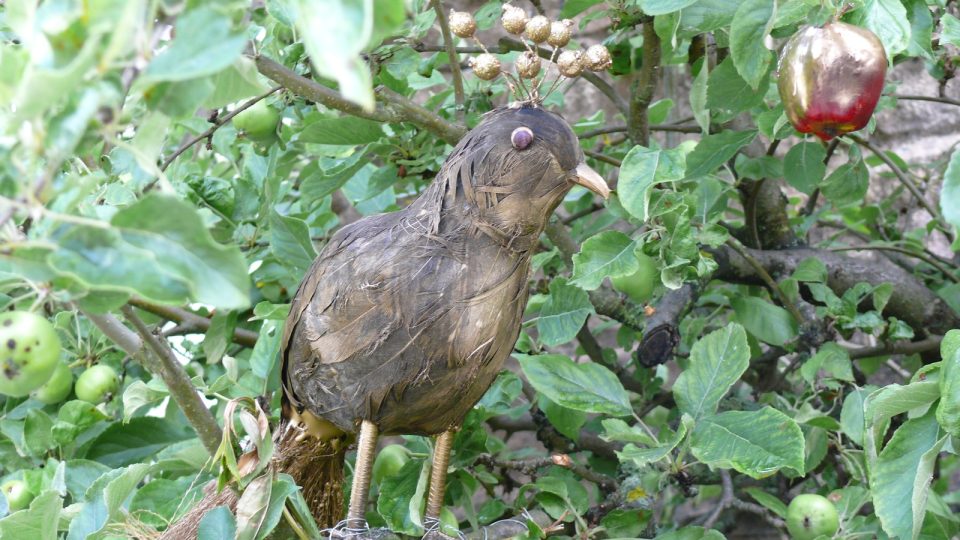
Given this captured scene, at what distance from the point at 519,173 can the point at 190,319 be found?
72 centimetres

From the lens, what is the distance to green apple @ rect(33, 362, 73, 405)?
1.37 meters

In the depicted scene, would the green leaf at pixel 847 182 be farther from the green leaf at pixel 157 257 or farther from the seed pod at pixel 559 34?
the green leaf at pixel 157 257

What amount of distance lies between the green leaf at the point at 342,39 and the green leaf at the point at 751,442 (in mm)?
721

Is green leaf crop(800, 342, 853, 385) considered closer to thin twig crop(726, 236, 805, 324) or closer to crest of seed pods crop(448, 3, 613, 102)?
thin twig crop(726, 236, 805, 324)

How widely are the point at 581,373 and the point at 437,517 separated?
0.80ft

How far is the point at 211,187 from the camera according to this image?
58.4 inches

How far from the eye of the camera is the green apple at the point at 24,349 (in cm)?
73

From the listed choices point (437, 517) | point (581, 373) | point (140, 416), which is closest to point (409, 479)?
point (437, 517)

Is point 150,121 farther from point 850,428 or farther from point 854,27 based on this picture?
point 850,428

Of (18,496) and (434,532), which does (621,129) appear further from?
(18,496)

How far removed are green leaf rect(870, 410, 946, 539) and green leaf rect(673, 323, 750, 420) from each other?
221 mm

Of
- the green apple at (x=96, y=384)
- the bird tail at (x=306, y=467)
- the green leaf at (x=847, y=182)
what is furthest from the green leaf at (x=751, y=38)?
the green apple at (x=96, y=384)

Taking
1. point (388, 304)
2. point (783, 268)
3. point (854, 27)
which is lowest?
point (783, 268)

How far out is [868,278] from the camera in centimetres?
161
